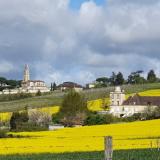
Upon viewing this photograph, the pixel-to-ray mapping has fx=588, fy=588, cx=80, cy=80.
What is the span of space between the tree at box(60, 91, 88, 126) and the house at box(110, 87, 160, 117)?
1306 cm

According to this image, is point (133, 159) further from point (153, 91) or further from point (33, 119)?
point (153, 91)

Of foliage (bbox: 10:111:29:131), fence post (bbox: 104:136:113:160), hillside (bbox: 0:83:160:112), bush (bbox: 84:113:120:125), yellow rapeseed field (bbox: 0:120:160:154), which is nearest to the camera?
fence post (bbox: 104:136:113:160)

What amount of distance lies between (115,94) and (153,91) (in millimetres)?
18293

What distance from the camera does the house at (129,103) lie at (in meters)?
132

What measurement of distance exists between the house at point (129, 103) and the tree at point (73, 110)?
13.1 metres

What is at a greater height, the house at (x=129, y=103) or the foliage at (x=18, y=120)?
the house at (x=129, y=103)

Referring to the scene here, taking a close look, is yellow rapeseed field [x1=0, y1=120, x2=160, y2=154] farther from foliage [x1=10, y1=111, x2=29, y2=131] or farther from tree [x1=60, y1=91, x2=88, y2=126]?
tree [x1=60, y1=91, x2=88, y2=126]

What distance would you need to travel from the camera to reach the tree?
107m

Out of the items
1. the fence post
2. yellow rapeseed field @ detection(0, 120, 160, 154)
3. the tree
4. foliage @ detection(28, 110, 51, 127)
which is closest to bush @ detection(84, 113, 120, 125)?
the tree

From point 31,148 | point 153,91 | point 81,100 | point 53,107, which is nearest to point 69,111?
point 81,100

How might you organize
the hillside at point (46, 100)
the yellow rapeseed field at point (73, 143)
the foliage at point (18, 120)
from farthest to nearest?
the hillside at point (46, 100) < the foliage at point (18, 120) < the yellow rapeseed field at point (73, 143)

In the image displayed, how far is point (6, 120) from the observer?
108 metres

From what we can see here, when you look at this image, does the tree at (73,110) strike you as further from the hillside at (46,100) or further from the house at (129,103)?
the hillside at (46,100)

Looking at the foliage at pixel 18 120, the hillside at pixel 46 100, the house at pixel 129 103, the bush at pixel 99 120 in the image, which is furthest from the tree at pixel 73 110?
the hillside at pixel 46 100
